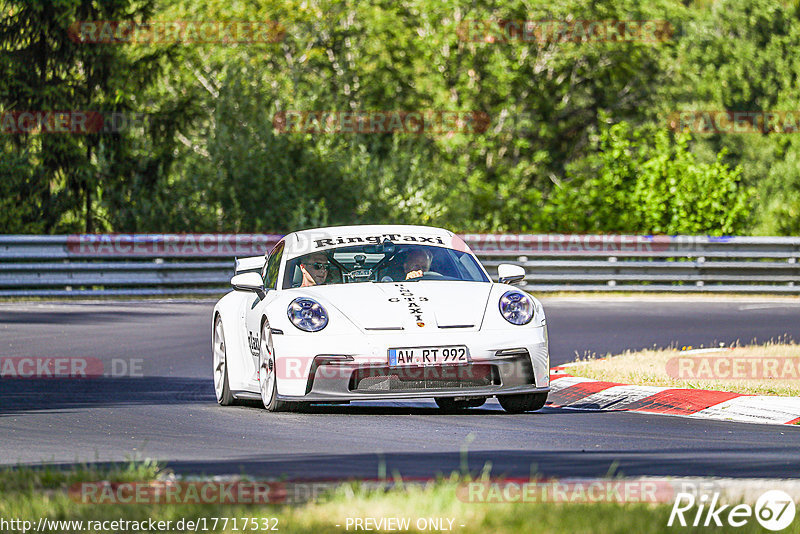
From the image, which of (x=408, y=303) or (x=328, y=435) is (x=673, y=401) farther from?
(x=328, y=435)

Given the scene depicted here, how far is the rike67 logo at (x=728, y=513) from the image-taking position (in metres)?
5.07

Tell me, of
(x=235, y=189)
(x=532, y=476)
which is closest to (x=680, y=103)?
(x=235, y=189)

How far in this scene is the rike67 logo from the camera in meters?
5.07

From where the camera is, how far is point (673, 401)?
1068cm

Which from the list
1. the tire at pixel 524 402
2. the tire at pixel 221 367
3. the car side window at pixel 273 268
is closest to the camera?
the tire at pixel 524 402

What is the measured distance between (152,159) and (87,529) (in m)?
25.3

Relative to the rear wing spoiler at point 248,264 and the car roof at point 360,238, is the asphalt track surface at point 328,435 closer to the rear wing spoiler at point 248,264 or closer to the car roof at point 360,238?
the rear wing spoiler at point 248,264

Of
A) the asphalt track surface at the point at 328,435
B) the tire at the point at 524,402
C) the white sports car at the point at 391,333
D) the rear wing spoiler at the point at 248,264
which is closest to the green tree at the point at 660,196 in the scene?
Result: the asphalt track surface at the point at 328,435

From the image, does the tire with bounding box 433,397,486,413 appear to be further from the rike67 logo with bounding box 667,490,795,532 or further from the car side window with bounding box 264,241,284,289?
the rike67 logo with bounding box 667,490,795,532

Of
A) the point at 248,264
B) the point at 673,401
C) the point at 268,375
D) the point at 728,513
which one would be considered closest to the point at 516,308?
the point at 673,401

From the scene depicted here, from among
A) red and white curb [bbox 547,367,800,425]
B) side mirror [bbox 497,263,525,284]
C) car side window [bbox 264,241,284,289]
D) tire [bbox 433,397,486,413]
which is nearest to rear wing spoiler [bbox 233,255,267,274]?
car side window [bbox 264,241,284,289]

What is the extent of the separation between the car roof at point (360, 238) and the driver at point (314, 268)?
0.10 m

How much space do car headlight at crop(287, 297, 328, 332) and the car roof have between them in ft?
3.49

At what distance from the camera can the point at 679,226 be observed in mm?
30469
